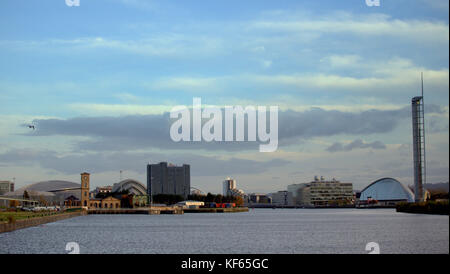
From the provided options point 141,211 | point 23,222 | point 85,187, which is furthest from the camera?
point 85,187

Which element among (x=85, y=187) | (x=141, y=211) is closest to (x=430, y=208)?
(x=141, y=211)

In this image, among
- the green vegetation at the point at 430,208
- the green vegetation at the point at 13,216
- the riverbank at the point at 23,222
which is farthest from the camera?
the green vegetation at the point at 430,208

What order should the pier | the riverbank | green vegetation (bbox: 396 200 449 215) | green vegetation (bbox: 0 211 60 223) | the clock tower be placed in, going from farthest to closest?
the clock tower → the pier → green vegetation (bbox: 396 200 449 215) → green vegetation (bbox: 0 211 60 223) → the riverbank

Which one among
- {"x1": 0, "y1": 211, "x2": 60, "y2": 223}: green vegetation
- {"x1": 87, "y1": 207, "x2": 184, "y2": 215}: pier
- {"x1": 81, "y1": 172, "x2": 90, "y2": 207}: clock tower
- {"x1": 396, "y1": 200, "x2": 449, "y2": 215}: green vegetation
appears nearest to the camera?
{"x1": 0, "y1": 211, "x2": 60, "y2": 223}: green vegetation

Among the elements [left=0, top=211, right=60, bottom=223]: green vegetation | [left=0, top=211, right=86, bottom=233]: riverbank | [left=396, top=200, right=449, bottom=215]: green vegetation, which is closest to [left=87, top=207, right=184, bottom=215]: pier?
[left=0, top=211, right=86, bottom=233]: riverbank

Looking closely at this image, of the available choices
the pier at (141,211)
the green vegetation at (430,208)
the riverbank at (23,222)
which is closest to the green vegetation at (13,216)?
the riverbank at (23,222)

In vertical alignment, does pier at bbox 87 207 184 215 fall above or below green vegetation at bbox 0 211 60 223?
below

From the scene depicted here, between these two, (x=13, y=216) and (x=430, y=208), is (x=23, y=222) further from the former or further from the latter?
(x=430, y=208)

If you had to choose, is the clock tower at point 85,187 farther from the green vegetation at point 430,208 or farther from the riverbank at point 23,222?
the green vegetation at point 430,208

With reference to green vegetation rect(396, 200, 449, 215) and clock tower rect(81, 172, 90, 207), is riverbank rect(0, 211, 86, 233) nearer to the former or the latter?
green vegetation rect(396, 200, 449, 215)

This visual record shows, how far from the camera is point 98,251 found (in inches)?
1704

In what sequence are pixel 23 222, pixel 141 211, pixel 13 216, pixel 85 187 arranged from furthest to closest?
pixel 85 187 < pixel 141 211 < pixel 13 216 < pixel 23 222

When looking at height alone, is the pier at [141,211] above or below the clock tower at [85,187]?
below

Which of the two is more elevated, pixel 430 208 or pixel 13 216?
pixel 13 216
